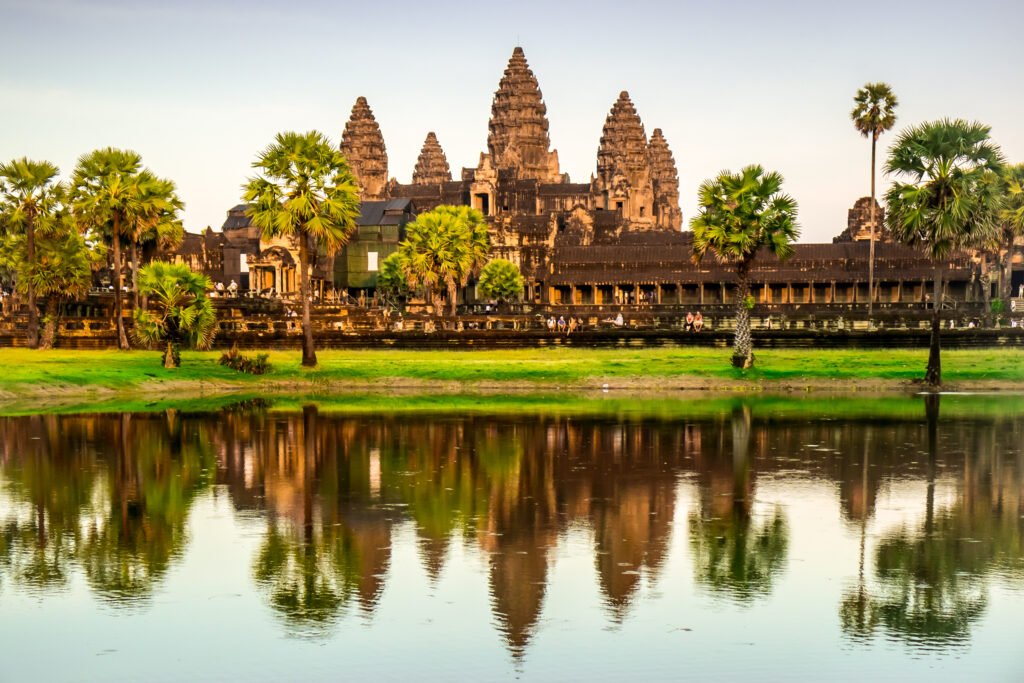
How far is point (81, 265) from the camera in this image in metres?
65.1

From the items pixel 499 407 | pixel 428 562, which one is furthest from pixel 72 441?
pixel 428 562

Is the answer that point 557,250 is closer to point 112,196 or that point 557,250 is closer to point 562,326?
point 562,326

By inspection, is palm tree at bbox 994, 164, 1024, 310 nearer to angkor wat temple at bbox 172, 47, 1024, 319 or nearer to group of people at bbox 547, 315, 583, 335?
angkor wat temple at bbox 172, 47, 1024, 319

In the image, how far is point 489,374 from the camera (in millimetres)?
51969

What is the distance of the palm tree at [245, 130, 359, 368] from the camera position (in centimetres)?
5459

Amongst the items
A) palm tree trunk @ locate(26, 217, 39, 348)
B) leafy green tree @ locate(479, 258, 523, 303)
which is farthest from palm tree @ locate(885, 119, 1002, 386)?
leafy green tree @ locate(479, 258, 523, 303)

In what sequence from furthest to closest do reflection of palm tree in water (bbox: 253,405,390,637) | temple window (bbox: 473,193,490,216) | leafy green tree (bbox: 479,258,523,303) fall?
temple window (bbox: 473,193,490,216) → leafy green tree (bbox: 479,258,523,303) → reflection of palm tree in water (bbox: 253,405,390,637)

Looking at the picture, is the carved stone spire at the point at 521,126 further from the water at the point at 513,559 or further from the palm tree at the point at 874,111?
the water at the point at 513,559

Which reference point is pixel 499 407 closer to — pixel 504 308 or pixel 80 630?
pixel 80 630

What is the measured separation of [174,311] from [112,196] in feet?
30.4

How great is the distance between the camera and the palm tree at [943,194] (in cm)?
4744

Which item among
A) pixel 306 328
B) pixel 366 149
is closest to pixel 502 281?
→ pixel 306 328

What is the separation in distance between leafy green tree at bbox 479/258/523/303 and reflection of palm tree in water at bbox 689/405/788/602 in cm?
9162

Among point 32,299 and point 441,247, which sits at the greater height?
point 441,247
